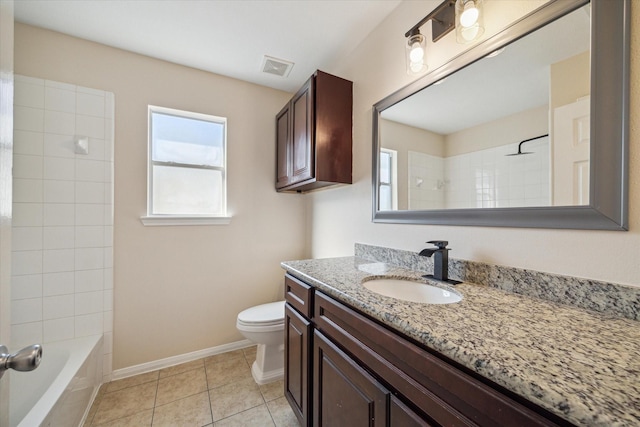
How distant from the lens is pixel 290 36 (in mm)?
1760

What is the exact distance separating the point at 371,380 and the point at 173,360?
192cm

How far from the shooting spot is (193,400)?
1.61m

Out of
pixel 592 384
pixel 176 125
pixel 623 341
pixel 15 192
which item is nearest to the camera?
pixel 592 384

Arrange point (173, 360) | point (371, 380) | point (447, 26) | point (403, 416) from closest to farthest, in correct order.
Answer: point (403, 416)
point (371, 380)
point (447, 26)
point (173, 360)

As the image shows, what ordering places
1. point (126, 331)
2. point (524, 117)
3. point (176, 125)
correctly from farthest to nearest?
point (176, 125), point (126, 331), point (524, 117)

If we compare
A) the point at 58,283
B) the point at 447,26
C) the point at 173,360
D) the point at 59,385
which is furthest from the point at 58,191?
the point at 447,26

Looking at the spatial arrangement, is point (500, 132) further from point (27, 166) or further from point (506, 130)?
point (27, 166)

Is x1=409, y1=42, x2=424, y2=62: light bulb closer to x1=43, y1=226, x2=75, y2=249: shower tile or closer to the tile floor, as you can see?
the tile floor

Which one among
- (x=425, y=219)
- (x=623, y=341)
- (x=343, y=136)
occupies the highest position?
(x=343, y=136)

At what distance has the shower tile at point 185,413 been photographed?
4.71 ft

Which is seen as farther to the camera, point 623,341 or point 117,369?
point 117,369

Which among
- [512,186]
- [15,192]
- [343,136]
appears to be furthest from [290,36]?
[15,192]

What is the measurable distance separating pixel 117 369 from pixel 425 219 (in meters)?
2.40

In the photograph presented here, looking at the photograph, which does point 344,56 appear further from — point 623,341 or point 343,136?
point 623,341
